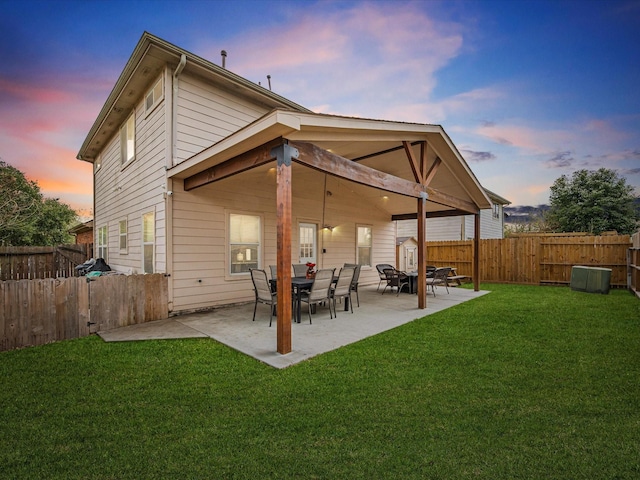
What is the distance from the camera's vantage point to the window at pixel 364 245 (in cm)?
1079

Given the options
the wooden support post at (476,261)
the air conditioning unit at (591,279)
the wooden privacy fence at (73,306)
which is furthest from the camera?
the wooden support post at (476,261)

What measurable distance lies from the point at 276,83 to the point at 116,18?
533 cm

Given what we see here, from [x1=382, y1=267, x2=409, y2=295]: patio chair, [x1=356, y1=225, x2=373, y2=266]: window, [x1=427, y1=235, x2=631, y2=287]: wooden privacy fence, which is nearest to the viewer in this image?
[x1=382, y1=267, x2=409, y2=295]: patio chair

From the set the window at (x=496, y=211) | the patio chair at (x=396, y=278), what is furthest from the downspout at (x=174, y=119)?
the window at (x=496, y=211)

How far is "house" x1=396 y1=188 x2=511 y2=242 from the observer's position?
56.1ft

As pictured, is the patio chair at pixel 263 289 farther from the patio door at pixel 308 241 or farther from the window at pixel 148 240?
the patio door at pixel 308 241

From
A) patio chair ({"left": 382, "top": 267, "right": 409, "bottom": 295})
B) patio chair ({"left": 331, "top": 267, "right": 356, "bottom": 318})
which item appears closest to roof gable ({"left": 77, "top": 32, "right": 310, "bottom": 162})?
patio chair ({"left": 331, "top": 267, "right": 356, "bottom": 318})

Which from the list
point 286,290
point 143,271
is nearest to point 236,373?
point 286,290

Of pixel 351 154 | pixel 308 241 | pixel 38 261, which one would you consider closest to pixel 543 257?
pixel 351 154

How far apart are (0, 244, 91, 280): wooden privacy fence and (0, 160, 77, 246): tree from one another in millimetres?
5061

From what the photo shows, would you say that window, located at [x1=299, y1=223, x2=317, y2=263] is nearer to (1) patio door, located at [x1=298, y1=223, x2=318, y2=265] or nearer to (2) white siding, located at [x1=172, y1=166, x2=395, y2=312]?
(1) patio door, located at [x1=298, y1=223, x2=318, y2=265]

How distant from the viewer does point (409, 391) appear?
2.86 m

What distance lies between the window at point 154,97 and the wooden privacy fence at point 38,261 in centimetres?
798

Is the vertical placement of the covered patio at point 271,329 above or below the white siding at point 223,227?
below
